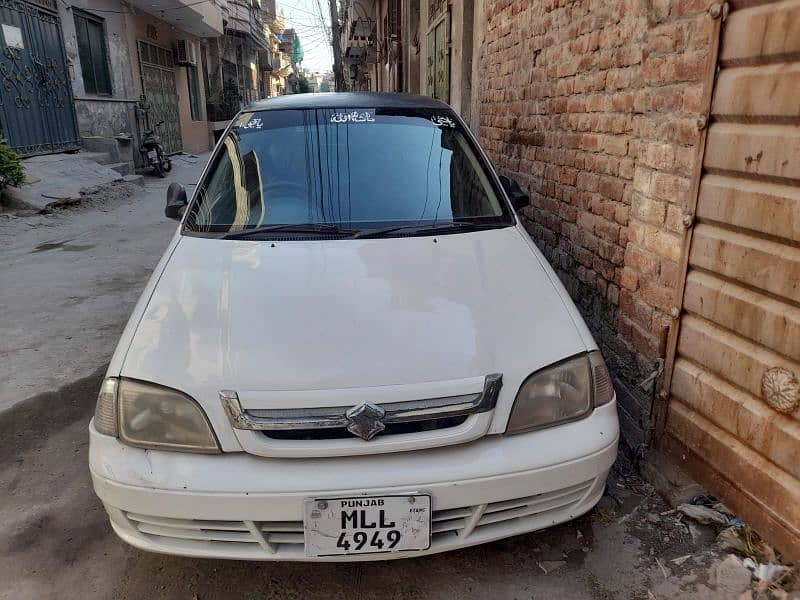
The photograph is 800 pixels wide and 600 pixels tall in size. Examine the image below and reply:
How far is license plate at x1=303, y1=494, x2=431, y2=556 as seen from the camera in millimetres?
1723

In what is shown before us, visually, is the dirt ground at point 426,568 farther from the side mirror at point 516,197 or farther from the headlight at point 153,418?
the side mirror at point 516,197

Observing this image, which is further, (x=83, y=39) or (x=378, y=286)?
(x=83, y=39)

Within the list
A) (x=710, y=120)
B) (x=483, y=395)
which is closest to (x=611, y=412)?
(x=483, y=395)

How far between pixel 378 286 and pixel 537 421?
730mm

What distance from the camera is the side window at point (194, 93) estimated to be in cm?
2027

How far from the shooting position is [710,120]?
2170 millimetres

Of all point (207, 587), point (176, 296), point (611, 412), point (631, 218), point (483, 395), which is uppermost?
point (631, 218)

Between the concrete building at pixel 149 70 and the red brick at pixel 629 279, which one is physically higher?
the concrete building at pixel 149 70

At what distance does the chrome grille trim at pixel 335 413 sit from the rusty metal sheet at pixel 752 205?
3.47 ft

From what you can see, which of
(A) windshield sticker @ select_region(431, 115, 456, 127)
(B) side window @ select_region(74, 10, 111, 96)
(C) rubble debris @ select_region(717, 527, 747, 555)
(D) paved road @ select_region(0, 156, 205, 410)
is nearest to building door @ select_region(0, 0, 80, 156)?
(B) side window @ select_region(74, 10, 111, 96)

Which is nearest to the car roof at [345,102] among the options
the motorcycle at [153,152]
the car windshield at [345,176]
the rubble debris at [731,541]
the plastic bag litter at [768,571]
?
the car windshield at [345,176]

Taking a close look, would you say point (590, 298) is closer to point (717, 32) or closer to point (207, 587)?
point (717, 32)

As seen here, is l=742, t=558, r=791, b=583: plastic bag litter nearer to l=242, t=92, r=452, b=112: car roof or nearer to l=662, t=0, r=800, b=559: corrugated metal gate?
l=662, t=0, r=800, b=559: corrugated metal gate

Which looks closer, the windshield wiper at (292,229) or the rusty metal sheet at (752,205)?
the rusty metal sheet at (752,205)
